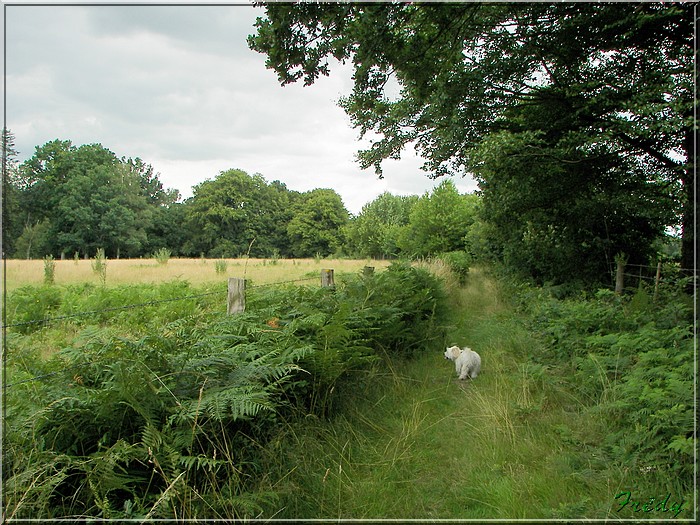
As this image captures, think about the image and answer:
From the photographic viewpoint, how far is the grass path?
2.47m

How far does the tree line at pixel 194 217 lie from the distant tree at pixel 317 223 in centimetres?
9

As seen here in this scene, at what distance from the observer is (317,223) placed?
26.6 m

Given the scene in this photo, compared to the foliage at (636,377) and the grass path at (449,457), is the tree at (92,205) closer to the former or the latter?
the grass path at (449,457)

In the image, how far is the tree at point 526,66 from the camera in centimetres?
478

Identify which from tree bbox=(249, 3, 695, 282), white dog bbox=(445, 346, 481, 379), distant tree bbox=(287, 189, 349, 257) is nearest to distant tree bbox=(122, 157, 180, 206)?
distant tree bbox=(287, 189, 349, 257)

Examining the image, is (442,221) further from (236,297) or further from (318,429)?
(318,429)

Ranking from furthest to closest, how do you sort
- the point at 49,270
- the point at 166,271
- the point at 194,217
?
the point at 194,217 < the point at 166,271 < the point at 49,270

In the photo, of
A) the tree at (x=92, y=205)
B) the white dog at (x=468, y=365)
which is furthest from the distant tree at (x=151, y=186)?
the white dog at (x=468, y=365)

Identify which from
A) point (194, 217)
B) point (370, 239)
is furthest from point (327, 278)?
point (370, 239)

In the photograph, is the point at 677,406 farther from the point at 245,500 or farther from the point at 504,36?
the point at 504,36

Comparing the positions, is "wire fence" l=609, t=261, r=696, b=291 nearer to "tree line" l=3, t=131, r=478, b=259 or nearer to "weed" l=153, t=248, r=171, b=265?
"tree line" l=3, t=131, r=478, b=259

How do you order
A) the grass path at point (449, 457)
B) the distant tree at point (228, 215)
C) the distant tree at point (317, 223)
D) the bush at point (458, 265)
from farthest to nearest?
the distant tree at point (317, 223) → the distant tree at point (228, 215) → the bush at point (458, 265) → the grass path at point (449, 457)

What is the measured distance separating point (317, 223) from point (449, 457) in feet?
78.9

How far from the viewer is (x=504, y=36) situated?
8.94 meters
